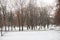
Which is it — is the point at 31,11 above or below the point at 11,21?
above

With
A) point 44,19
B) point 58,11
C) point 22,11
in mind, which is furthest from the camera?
point 44,19

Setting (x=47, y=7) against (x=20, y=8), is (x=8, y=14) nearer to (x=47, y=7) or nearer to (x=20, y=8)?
(x=20, y=8)

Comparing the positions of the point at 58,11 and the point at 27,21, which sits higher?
the point at 58,11

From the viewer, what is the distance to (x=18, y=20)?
169 feet

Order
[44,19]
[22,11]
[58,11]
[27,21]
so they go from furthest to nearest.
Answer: [44,19]
[27,21]
[22,11]
[58,11]

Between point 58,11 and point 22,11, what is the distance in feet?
53.6

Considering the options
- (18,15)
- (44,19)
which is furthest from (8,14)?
(44,19)

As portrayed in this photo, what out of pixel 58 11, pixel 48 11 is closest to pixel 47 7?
pixel 48 11

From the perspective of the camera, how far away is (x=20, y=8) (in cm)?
4944

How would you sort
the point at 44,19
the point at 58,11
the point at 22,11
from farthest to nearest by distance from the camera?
the point at 44,19, the point at 22,11, the point at 58,11

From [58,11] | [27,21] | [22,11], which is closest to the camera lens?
[58,11]

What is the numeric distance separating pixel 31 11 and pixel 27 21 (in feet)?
13.5

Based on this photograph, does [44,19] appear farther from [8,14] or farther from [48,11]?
[8,14]

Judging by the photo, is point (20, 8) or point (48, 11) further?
point (48, 11)
